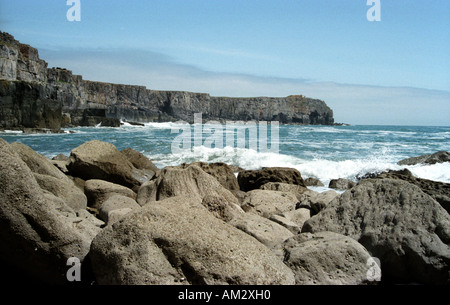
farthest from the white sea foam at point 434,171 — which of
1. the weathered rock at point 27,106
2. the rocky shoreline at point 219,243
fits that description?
the weathered rock at point 27,106

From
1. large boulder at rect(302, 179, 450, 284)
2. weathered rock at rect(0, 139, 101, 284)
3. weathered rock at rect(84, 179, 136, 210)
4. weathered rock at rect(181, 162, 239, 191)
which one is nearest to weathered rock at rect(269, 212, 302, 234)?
large boulder at rect(302, 179, 450, 284)

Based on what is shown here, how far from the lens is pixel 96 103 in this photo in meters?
83.4

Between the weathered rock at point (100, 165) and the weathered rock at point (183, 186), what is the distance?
2.22 m

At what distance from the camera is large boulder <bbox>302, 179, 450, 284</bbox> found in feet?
11.6

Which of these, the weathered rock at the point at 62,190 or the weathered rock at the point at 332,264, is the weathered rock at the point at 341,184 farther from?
the weathered rock at the point at 332,264

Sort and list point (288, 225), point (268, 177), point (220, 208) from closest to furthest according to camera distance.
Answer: point (288, 225), point (220, 208), point (268, 177)

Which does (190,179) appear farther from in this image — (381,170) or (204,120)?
(204,120)

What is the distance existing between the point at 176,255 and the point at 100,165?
18.2ft

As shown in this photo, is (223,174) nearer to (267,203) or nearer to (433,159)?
(267,203)

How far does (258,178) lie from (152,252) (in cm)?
662

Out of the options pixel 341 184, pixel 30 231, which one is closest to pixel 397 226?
pixel 30 231

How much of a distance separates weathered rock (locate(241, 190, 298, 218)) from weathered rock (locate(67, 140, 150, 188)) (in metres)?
2.96

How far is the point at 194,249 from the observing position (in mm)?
2820
